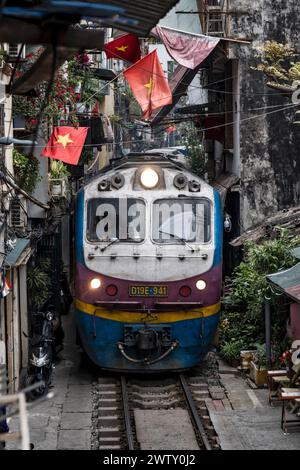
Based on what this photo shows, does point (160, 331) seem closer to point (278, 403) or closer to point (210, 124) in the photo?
point (278, 403)

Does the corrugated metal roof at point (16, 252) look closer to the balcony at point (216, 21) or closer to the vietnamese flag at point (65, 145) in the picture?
the vietnamese flag at point (65, 145)

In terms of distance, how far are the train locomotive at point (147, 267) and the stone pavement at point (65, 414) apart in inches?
30.7

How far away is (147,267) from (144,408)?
226cm

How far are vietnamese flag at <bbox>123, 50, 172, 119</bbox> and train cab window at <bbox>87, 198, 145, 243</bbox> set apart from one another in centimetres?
344

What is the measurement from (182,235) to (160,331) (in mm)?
1614

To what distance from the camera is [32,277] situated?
16.8 m

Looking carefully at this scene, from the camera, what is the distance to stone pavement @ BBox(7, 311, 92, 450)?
1142cm

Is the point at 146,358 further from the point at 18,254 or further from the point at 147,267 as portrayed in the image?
the point at 18,254

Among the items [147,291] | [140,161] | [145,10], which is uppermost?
[145,10]

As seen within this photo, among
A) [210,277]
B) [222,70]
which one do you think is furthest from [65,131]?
[222,70]

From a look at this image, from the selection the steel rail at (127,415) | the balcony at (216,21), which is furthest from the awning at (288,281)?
the balcony at (216,21)

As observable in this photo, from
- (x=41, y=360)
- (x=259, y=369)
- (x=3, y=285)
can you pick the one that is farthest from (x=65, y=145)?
(x=259, y=369)

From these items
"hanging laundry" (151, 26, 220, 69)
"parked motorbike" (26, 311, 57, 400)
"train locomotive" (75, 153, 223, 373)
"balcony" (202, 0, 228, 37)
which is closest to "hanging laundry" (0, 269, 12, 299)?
"parked motorbike" (26, 311, 57, 400)

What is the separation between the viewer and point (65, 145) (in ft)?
50.4
